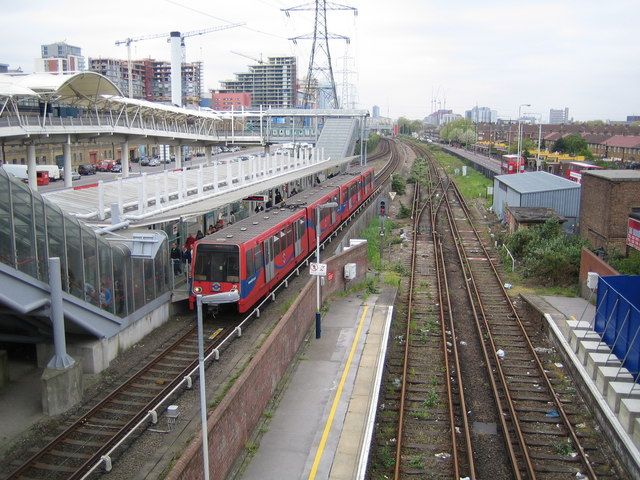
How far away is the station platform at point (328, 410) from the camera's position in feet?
33.9

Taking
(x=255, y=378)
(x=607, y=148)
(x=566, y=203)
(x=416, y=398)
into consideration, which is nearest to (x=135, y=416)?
(x=255, y=378)

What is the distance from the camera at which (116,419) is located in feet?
40.0

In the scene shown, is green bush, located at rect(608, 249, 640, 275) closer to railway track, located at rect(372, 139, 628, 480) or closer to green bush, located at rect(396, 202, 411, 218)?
railway track, located at rect(372, 139, 628, 480)

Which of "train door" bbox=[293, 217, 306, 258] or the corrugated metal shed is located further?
the corrugated metal shed

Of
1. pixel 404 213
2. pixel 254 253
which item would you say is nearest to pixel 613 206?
pixel 254 253

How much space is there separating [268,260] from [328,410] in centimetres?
760

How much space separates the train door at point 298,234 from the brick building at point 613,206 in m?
11.9

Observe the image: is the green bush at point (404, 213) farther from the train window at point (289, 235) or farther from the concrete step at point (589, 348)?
the concrete step at point (589, 348)

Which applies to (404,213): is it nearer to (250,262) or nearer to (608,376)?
(250,262)

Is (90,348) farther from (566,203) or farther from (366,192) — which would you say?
(366,192)

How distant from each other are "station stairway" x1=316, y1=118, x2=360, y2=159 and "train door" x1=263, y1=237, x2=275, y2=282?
46.0 meters

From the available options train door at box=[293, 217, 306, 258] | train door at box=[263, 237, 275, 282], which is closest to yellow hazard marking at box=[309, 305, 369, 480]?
train door at box=[263, 237, 275, 282]

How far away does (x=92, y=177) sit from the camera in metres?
56.1

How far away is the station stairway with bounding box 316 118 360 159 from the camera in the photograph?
65.6m
